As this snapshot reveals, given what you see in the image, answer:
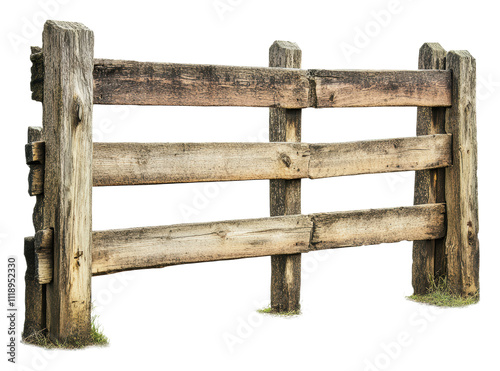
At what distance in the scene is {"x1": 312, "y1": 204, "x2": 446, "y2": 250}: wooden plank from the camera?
689 centimetres

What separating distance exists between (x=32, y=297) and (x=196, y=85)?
6.17 feet

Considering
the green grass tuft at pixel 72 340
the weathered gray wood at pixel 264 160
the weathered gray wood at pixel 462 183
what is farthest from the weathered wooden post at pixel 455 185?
the green grass tuft at pixel 72 340

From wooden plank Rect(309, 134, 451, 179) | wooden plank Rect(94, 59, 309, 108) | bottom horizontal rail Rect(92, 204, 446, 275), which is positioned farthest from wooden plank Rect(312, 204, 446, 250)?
wooden plank Rect(94, 59, 309, 108)

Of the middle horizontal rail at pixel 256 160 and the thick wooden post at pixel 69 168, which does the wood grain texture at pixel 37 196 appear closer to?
the thick wooden post at pixel 69 168

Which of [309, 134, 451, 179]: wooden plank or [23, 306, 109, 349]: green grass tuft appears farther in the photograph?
[309, 134, 451, 179]: wooden plank

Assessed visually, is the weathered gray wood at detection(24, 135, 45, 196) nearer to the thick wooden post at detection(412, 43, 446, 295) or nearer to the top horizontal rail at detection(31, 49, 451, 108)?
the top horizontal rail at detection(31, 49, 451, 108)

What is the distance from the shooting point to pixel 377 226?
714cm

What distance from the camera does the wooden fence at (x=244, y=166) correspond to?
578 centimetres

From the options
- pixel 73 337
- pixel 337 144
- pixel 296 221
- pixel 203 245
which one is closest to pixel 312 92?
pixel 337 144

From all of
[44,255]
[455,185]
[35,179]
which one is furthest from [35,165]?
[455,185]

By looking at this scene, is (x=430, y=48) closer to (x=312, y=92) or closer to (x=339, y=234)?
(x=312, y=92)

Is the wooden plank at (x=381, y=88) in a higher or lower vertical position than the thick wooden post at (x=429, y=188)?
higher

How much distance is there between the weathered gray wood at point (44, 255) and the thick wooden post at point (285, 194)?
6.09 ft

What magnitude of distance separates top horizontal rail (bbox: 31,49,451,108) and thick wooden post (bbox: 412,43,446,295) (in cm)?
19
